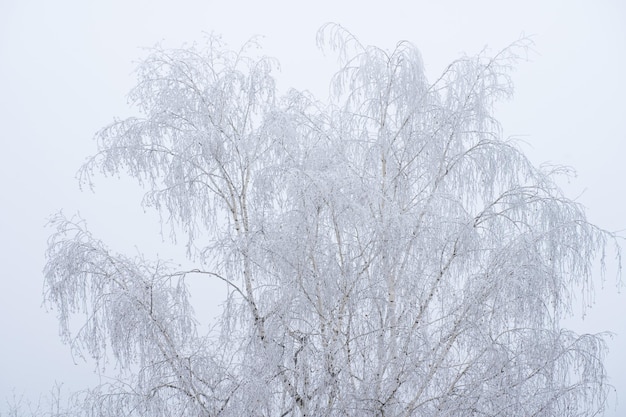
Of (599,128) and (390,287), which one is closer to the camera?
(390,287)

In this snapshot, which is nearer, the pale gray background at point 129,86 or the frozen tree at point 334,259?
the frozen tree at point 334,259

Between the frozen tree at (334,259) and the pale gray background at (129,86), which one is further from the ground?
the pale gray background at (129,86)

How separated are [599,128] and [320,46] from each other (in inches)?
418

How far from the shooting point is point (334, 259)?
5594 mm

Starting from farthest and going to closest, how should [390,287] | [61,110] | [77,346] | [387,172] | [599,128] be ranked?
1. [61,110]
2. [599,128]
3. [387,172]
4. [390,287]
5. [77,346]

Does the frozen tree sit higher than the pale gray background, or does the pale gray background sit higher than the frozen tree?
the pale gray background

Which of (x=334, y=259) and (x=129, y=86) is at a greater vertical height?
(x=129, y=86)

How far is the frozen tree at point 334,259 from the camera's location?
210 inches

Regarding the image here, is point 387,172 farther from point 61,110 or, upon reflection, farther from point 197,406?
point 61,110

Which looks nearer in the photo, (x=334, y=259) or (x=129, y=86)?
(x=334, y=259)

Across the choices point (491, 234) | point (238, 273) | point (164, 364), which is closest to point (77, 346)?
point (164, 364)

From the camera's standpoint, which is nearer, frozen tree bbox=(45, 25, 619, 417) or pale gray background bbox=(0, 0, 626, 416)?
frozen tree bbox=(45, 25, 619, 417)

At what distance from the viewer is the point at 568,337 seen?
18.0 feet

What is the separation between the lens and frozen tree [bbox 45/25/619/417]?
5.34m
